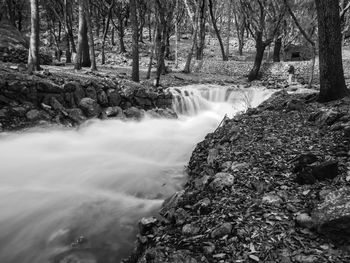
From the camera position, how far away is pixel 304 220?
113 inches

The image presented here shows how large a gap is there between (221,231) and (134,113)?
347 inches

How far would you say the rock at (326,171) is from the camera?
11.3ft

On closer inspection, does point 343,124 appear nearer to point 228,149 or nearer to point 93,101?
point 228,149

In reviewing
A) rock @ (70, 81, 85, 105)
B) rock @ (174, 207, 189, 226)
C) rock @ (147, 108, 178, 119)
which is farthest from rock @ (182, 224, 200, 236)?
rock @ (147, 108, 178, 119)

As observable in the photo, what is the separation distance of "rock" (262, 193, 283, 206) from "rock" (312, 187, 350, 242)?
18.7 inches

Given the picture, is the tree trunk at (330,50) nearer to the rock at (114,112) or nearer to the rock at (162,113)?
the rock at (162,113)

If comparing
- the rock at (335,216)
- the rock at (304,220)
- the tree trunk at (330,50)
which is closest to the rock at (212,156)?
the rock at (304,220)

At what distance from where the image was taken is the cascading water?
4176 mm

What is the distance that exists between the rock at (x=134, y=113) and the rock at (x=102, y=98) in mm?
898

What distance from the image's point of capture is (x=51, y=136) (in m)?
8.79

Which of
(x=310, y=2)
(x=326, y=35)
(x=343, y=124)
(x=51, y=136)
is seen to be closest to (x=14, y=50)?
(x=51, y=136)

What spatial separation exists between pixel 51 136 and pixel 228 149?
592cm

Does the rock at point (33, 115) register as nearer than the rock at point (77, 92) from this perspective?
Yes

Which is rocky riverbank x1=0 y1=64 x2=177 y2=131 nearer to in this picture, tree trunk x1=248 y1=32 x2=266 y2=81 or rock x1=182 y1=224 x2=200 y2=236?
rock x1=182 y1=224 x2=200 y2=236
